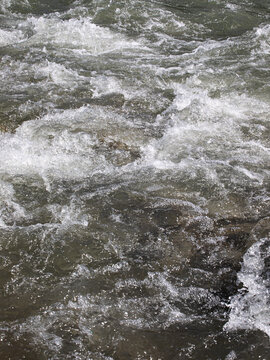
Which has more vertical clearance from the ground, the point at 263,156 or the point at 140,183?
the point at 263,156

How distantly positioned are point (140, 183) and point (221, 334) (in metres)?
1.92

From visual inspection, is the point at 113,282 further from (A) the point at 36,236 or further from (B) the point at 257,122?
(B) the point at 257,122

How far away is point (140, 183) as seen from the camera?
4.32 metres

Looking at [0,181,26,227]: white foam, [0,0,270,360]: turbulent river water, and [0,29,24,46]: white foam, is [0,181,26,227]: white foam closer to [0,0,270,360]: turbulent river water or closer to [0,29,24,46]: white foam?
[0,0,270,360]: turbulent river water

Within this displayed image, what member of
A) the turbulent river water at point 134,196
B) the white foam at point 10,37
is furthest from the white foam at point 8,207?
the white foam at point 10,37

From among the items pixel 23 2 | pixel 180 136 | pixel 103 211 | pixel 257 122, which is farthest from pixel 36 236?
pixel 23 2

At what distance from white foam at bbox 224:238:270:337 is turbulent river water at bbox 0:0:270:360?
0.03 feet

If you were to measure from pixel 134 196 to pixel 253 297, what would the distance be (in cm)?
160

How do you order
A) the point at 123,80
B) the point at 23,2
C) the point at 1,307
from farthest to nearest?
1. the point at 23,2
2. the point at 123,80
3. the point at 1,307

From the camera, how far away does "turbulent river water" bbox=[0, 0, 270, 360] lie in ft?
9.30

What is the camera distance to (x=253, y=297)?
2.97 metres

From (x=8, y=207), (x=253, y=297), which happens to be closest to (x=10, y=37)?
(x=8, y=207)

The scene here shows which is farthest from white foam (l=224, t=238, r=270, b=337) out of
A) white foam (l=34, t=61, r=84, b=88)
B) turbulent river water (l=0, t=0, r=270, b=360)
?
white foam (l=34, t=61, r=84, b=88)

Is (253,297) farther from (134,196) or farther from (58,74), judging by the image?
(58,74)
